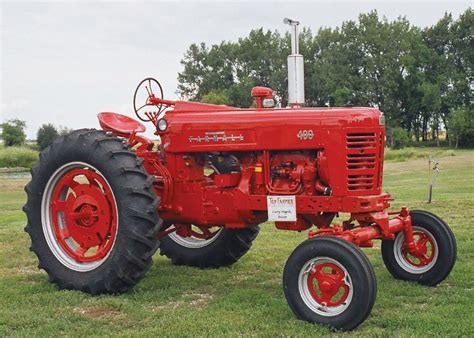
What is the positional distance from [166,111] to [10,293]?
2395 millimetres

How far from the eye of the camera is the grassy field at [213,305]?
480 centimetres

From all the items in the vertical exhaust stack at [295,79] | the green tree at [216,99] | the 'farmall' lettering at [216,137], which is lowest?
the 'farmall' lettering at [216,137]

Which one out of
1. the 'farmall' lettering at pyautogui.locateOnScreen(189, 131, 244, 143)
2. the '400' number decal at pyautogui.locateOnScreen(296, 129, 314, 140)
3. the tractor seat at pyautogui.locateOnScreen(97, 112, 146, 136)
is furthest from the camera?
the tractor seat at pyautogui.locateOnScreen(97, 112, 146, 136)

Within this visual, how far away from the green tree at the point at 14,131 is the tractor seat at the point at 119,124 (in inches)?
2485

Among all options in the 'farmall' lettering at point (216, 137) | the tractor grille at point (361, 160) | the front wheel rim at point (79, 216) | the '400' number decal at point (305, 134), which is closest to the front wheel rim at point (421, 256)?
the tractor grille at point (361, 160)

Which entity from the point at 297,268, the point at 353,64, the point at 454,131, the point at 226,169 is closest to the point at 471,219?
the point at 226,169

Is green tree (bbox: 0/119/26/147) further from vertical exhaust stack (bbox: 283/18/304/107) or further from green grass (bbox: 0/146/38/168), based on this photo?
vertical exhaust stack (bbox: 283/18/304/107)

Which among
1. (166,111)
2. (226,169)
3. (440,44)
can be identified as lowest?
(226,169)

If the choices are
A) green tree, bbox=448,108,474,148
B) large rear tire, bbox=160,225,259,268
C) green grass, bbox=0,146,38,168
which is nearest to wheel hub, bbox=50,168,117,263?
large rear tire, bbox=160,225,259,268

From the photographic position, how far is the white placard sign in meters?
5.61

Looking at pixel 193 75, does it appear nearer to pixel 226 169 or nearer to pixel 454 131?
pixel 454 131

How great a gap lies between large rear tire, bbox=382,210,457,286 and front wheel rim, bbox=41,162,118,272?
2.81m

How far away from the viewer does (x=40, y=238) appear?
6.41 m

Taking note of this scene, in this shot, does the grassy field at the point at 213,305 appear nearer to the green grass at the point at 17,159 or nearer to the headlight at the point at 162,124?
the headlight at the point at 162,124
